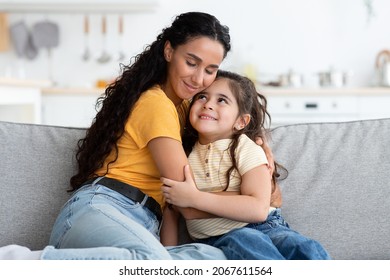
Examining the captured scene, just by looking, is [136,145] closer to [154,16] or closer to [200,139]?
[200,139]

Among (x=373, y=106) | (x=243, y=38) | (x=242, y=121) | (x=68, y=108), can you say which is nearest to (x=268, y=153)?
(x=242, y=121)

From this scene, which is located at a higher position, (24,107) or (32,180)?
(32,180)

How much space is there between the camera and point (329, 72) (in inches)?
190

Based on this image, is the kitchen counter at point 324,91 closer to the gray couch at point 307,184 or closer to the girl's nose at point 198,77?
the gray couch at point 307,184

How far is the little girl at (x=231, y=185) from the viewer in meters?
1.62

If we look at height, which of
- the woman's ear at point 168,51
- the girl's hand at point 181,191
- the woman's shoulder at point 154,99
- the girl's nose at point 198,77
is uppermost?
the woman's ear at point 168,51

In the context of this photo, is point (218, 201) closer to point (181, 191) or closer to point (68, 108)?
point (181, 191)

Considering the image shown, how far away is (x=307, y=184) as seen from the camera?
1.90 m

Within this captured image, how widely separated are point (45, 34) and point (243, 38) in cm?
166

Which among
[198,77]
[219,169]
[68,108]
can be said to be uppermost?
[198,77]

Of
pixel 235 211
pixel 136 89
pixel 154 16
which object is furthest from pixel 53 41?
pixel 235 211

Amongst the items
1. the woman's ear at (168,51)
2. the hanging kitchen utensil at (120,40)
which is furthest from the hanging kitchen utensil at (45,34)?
the woman's ear at (168,51)

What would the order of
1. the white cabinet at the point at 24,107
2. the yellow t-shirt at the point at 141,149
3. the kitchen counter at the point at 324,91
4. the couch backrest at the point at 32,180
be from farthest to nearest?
the kitchen counter at the point at 324,91 → the white cabinet at the point at 24,107 → the couch backrest at the point at 32,180 → the yellow t-shirt at the point at 141,149

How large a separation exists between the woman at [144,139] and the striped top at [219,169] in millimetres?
111
